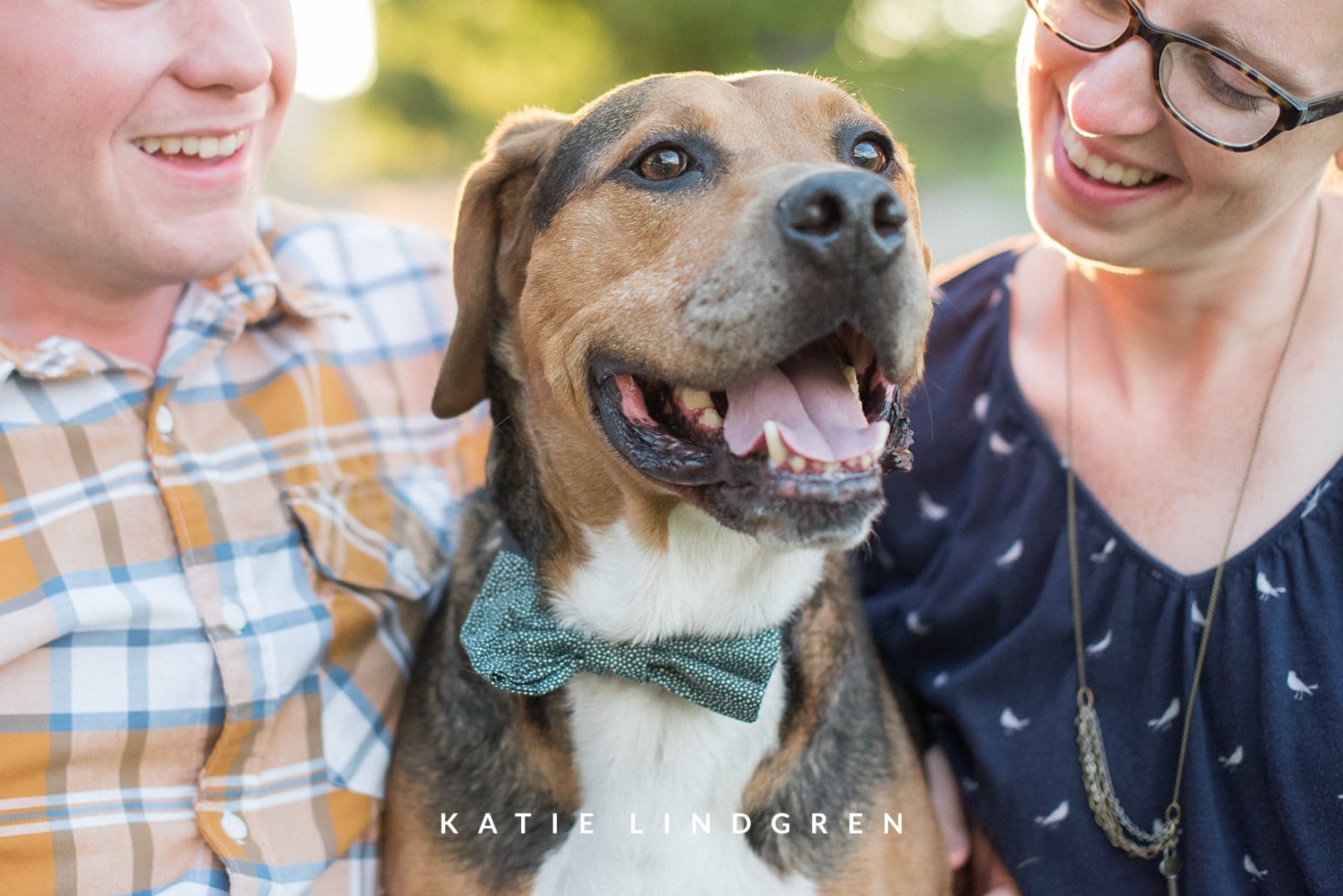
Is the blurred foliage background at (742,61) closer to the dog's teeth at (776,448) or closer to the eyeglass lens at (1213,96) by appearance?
the eyeglass lens at (1213,96)

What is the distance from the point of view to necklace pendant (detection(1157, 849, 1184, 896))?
3000 mm

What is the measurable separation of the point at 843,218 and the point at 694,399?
1.83ft

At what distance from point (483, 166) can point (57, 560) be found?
142 cm

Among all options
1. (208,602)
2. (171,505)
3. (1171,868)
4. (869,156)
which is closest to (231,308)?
(171,505)

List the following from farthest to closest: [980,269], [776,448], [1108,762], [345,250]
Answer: [980,269], [345,250], [1108,762], [776,448]

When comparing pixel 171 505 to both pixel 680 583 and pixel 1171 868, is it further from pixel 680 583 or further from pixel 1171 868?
pixel 1171 868

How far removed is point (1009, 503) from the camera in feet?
11.4

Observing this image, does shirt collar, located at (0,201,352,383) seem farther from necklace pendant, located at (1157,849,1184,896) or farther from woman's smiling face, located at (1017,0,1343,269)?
necklace pendant, located at (1157,849,1184,896)

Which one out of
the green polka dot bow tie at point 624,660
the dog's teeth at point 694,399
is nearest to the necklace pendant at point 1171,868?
the green polka dot bow tie at point 624,660

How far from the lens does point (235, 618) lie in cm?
287

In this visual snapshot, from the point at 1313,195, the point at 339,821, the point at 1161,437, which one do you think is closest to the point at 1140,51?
the point at 1313,195

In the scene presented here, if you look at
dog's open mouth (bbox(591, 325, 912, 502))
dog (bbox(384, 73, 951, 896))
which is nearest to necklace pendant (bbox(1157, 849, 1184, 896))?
dog (bbox(384, 73, 951, 896))

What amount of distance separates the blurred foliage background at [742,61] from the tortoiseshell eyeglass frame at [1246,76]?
37.8 ft

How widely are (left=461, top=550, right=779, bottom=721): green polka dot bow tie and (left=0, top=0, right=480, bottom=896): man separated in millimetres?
509
